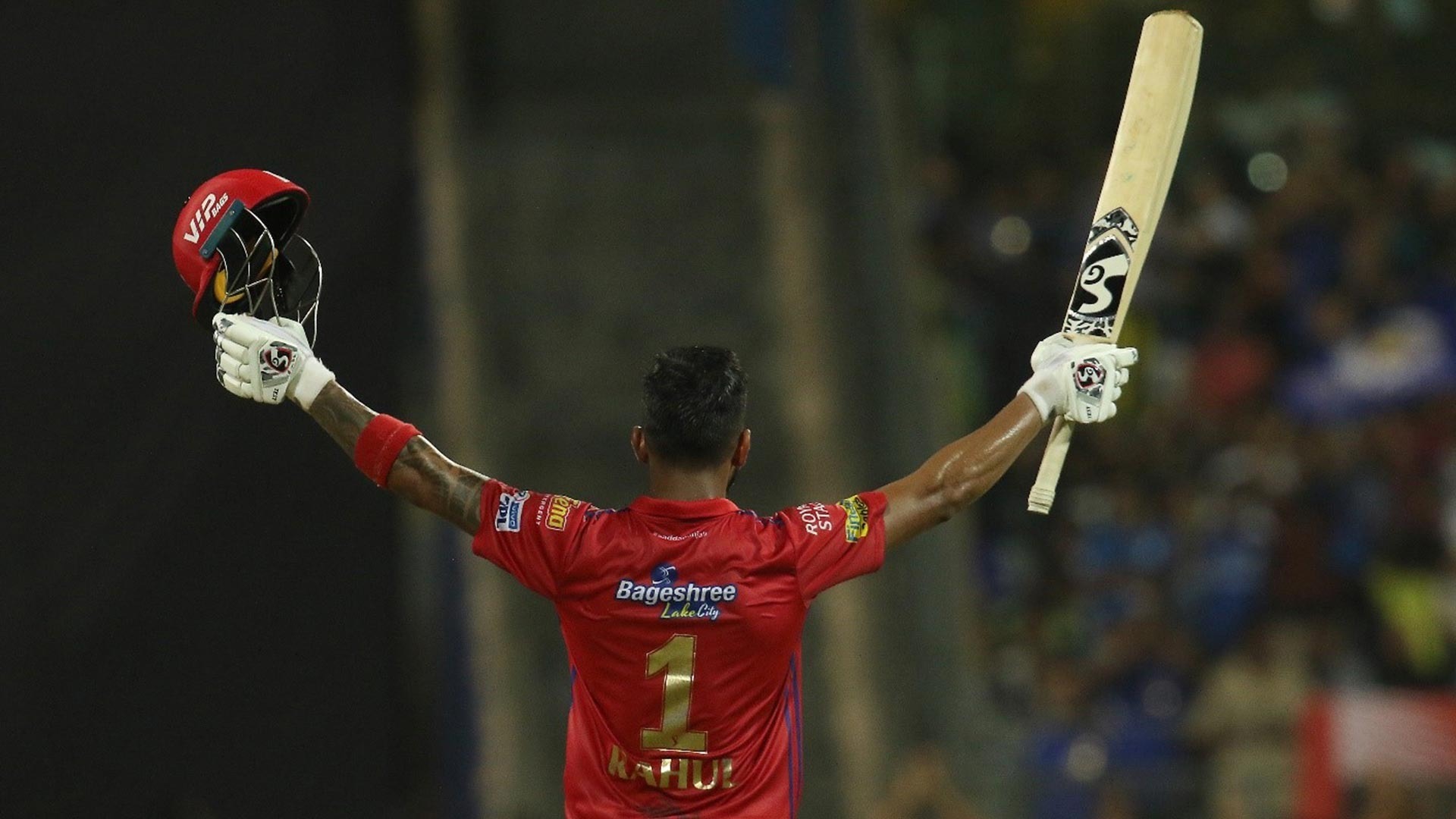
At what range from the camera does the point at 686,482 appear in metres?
3.66

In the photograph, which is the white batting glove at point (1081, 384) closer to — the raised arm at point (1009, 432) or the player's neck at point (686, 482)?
the raised arm at point (1009, 432)

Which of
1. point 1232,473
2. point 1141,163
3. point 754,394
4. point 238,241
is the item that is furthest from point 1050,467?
point 1232,473

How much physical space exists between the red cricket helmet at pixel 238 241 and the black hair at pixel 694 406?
786 mm

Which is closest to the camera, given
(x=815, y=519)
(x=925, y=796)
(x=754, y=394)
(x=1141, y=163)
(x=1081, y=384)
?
(x=815, y=519)

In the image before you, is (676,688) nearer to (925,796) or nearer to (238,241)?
(238,241)

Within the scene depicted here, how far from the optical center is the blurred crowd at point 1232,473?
8820 millimetres

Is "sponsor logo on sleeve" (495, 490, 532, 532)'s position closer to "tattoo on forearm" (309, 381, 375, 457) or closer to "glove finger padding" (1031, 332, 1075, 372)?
"tattoo on forearm" (309, 381, 375, 457)

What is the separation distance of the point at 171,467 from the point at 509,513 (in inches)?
99.0

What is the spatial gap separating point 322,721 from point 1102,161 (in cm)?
726

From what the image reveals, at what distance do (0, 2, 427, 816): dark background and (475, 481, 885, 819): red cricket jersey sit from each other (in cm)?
202

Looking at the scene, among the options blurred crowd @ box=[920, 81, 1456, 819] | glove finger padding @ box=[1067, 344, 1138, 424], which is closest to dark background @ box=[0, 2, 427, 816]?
glove finger padding @ box=[1067, 344, 1138, 424]

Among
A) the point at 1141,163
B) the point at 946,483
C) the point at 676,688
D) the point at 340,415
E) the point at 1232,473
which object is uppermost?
the point at 1232,473

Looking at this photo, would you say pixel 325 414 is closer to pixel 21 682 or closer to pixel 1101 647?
pixel 21 682

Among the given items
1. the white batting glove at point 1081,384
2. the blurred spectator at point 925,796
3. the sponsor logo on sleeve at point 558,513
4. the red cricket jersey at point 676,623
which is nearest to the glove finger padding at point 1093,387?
the white batting glove at point 1081,384
